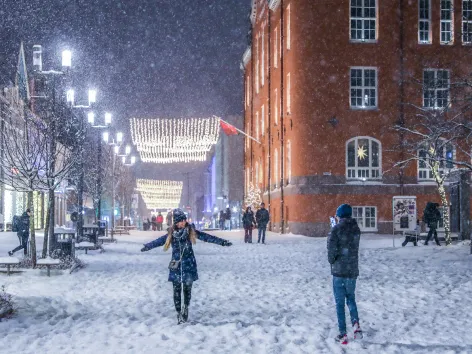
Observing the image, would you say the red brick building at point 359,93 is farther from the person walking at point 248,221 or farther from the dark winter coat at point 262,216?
the dark winter coat at point 262,216

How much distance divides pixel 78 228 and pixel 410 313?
20416 mm

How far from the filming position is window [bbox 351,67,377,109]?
43469 mm

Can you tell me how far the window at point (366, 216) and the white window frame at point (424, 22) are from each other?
412 inches

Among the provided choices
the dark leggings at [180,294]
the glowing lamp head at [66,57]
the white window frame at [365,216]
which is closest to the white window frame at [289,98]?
the white window frame at [365,216]

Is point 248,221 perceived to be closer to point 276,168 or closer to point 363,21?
point 363,21

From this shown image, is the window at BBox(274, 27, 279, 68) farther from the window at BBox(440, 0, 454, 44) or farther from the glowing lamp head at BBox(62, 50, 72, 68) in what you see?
the glowing lamp head at BBox(62, 50, 72, 68)

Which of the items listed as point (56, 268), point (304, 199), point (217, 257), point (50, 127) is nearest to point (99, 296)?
point (56, 268)

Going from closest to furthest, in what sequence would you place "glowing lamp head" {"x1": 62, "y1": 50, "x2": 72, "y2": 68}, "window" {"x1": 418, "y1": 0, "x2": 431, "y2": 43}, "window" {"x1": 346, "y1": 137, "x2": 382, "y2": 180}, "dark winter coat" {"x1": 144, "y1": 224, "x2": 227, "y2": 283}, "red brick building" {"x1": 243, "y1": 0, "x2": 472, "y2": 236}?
1. "dark winter coat" {"x1": 144, "y1": 224, "x2": 227, "y2": 283}
2. "glowing lamp head" {"x1": 62, "y1": 50, "x2": 72, "y2": 68}
3. "red brick building" {"x1": 243, "y1": 0, "x2": 472, "y2": 236}
4. "window" {"x1": 346, "y1": 137, "x2": 382, "y2": 180}
5. "window" {"x1": 418, "y1": 0, "x2": 431, "y2": 43}

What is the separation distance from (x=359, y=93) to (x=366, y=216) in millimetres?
7119

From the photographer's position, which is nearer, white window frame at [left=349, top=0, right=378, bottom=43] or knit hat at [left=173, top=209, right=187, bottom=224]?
knit hat at [left=173, top=209, right=187, bottom=224]

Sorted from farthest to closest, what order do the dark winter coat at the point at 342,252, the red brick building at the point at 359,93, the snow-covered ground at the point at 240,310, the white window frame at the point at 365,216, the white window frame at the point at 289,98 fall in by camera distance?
1. the white window frame at the point at 289,98
2. the white window frame at the point at 365,216
3. the red brick building at the point at 359,93
4. the dark winter coat at the point at 342,252
5. the snow-covered ground at the point at 240,310

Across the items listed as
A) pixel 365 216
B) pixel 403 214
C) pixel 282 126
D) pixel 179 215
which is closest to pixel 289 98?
pixel 282 126

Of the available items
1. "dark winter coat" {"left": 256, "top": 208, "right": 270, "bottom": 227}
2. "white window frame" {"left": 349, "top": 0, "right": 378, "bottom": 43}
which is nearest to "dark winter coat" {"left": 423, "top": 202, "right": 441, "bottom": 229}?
"dark winter coat" {"left": 256, "top": 208, "right": 270, "bottom": 227}

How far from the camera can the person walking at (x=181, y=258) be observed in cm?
1049
